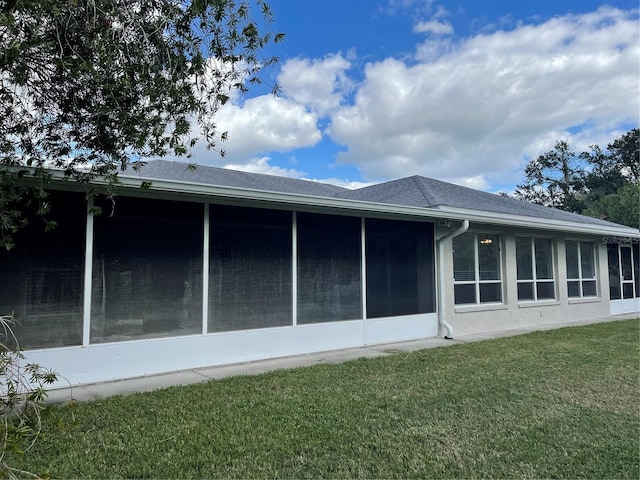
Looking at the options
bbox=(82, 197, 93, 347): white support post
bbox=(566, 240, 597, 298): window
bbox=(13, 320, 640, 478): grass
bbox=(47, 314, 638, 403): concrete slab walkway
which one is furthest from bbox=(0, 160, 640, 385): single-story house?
bbox=(566, 240, 597, 298): window

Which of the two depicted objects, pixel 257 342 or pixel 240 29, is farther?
pixel 257 342

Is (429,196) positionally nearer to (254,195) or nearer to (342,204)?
(342,204)

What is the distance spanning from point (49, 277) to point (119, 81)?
10.3 ft

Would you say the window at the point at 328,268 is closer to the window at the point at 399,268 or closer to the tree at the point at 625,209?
the window at the point at 399,268

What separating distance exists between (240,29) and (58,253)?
11.9 feet

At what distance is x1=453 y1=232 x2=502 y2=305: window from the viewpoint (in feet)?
32.6

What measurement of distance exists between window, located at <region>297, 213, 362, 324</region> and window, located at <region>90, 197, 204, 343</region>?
6.05 ft

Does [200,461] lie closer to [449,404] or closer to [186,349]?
[449,404]

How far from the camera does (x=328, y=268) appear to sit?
26.0 ft

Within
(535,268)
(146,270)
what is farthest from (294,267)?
(535,268)

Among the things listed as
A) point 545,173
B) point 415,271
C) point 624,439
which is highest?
point 545,173

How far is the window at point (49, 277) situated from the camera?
5215 mm

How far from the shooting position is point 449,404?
14.9ft

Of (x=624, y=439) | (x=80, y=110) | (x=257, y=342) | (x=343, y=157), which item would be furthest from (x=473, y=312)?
(x=343, y=157)
